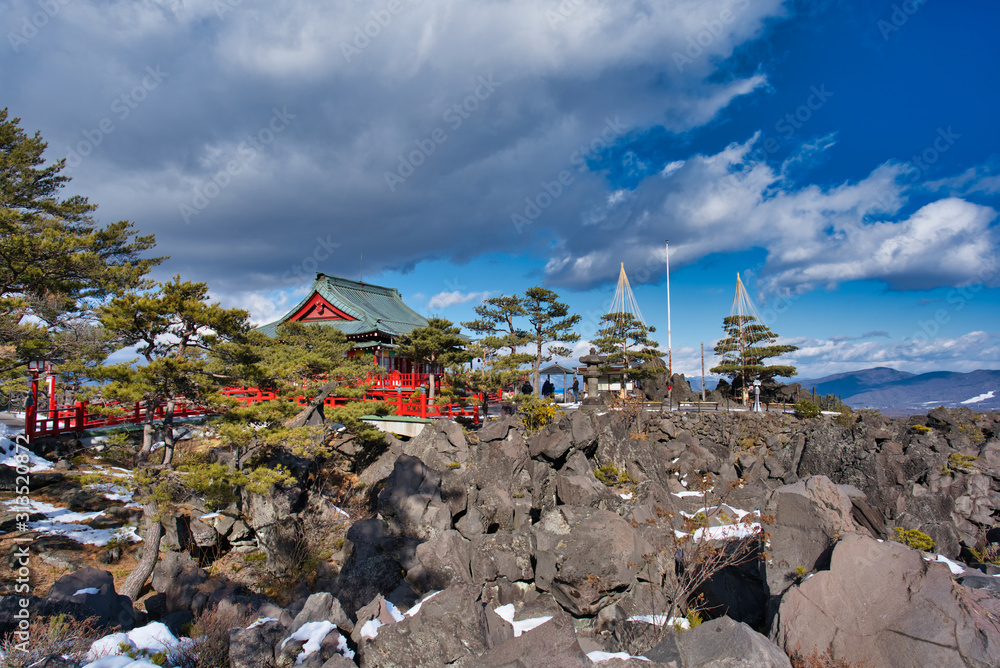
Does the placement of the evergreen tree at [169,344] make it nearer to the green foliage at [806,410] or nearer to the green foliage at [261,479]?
the green foliage at [261,479]

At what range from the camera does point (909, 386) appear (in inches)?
5906

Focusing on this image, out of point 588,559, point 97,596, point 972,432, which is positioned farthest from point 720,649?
point 972,432

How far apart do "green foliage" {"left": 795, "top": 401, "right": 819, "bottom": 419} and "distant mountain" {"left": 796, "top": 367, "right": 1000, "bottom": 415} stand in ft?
300

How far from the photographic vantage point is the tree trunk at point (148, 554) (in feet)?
34.9

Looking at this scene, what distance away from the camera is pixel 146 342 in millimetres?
11016

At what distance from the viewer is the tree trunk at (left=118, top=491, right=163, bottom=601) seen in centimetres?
1062

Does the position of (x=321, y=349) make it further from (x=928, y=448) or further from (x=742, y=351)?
(x=742, y=351)

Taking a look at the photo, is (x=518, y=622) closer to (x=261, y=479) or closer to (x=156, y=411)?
(x=261, y=479)

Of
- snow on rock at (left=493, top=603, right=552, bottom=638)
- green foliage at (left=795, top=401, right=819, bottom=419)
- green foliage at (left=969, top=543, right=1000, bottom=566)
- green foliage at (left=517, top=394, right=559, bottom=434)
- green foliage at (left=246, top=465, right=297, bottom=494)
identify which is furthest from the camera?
green foliage at (left=795, top=401, right=819, bottom=419)

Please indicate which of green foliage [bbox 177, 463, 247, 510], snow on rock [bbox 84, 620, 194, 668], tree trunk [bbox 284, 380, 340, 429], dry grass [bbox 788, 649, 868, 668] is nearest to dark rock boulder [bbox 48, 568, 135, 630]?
snow on rock [bbox 84, 620, 194, 668]

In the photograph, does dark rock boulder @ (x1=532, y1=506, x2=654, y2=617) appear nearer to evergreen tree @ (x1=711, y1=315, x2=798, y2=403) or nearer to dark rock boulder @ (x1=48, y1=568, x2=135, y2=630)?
dark rock boulder @ (x1=48, y1=568, x2=135, y2=630)

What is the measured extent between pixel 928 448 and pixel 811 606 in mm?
24951

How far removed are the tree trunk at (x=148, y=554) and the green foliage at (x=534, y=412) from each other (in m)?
15.6

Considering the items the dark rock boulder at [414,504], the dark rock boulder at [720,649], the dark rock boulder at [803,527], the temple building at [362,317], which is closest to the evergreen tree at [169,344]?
the dark rock boulder at [414,504]
